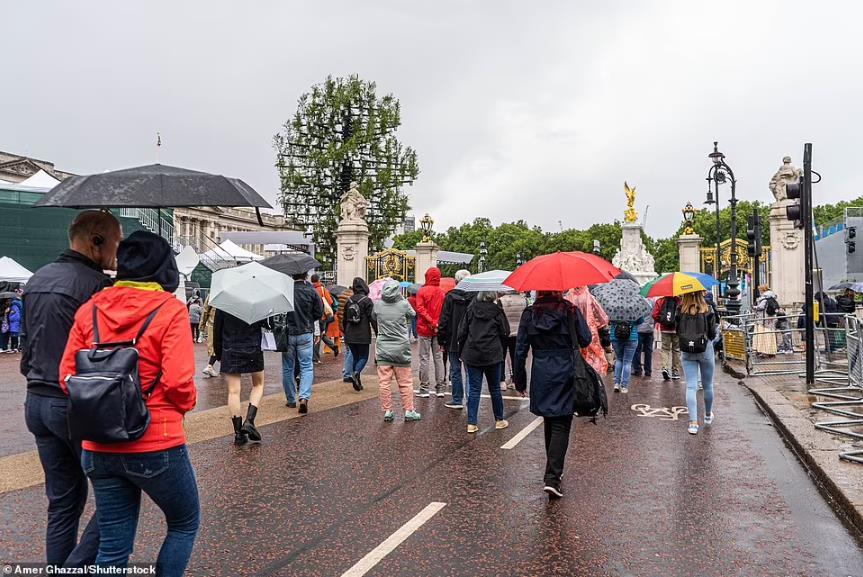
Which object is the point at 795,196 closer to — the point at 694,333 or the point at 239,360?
the point at 694,333

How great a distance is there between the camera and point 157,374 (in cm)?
328

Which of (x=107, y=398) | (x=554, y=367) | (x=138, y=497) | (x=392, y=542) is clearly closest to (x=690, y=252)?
(x=554, y=367)

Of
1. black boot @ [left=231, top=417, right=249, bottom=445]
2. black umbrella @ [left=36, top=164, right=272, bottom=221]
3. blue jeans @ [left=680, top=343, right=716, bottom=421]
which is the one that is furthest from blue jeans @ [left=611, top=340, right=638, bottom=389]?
black umbrella @ [left=36, top=164, right=272, bottom=221]

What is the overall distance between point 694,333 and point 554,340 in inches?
124

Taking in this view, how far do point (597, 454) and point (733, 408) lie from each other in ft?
13.1

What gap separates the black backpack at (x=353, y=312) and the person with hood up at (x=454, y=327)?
1.74 m

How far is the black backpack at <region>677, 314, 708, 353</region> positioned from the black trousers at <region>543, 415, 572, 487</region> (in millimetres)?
3184

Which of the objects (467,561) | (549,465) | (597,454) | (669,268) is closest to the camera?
(467,561)

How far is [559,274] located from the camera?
6.14 m

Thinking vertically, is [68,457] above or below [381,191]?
below

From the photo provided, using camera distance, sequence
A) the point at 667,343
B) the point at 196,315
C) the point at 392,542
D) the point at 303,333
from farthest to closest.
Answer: the point at 196,315 < the point at 667,343 < the point at 303,333 < the point at 392,542

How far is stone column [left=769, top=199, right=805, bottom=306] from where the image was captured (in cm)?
2820

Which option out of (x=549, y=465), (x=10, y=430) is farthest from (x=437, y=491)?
(x=10, y=430)

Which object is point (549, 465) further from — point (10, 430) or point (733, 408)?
point (10, 430)
